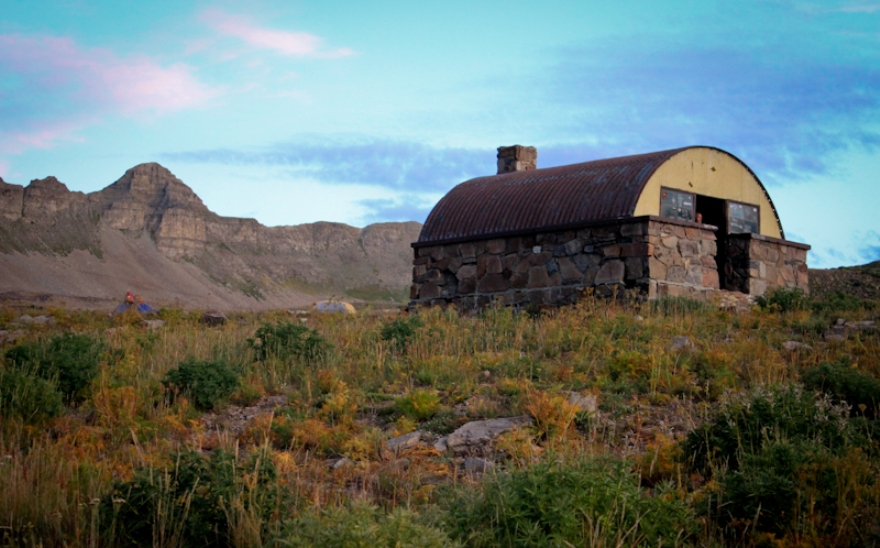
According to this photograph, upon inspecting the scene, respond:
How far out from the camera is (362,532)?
4.54 m

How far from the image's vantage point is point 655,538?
527 cm

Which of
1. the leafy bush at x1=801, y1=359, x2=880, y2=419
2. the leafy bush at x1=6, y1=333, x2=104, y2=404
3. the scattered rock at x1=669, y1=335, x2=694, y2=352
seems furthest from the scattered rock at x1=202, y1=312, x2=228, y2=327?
the leafy bush at x1=801, y1=359, x2=880, y2=419

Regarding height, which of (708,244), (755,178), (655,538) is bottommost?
(655,538)

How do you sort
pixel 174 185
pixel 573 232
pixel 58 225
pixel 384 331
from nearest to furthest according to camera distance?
pixel 384 331 < pixel 573 232 < pixel 58 225 < pixel 174 185

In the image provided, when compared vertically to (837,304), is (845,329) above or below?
below

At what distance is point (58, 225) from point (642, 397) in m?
64.7

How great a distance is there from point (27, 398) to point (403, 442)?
3662mm

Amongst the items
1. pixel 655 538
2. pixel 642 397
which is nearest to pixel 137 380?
pixel 642 397

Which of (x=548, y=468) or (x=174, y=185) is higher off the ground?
(x=174, y=185)

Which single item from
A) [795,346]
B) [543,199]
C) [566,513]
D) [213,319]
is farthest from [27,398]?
[543,199]

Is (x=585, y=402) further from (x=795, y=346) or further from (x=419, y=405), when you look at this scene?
(x=795, y=346)

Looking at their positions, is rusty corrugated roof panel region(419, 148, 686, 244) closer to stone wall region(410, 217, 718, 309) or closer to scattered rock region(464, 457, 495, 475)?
stone wall region(410, 217, 718, 309)

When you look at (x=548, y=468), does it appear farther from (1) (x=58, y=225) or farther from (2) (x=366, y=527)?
(1) (x=58, y=225)

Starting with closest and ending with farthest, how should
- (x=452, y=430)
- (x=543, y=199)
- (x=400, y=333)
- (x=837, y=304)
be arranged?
(x=452, y=430) → (x=400, y=333) → (x=837, y=304) → (x=543, y=199)
